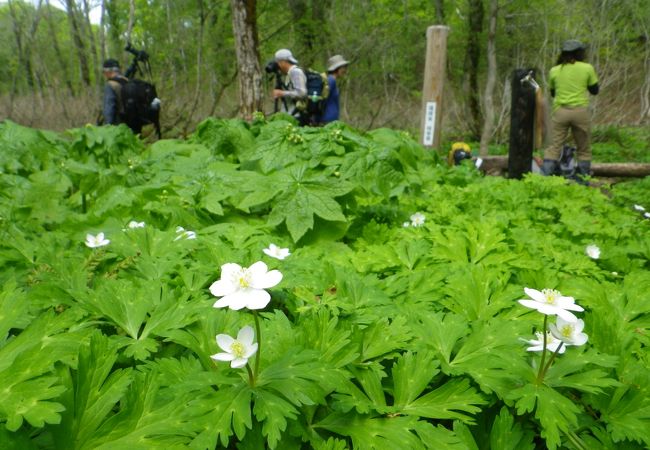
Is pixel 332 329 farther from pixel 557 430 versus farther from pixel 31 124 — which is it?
pixel 31 124

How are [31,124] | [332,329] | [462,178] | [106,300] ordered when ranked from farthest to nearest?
[31,124] < [462,178] < [106,300] < [332,329]

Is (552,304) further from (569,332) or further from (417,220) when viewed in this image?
(417,220)

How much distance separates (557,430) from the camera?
100cm

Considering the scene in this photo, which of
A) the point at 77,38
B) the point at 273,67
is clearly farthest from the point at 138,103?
the point at 77,38

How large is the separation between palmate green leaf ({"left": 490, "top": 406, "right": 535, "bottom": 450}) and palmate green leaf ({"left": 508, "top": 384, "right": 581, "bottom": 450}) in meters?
0.04

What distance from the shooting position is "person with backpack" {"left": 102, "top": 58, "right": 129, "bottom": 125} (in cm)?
629

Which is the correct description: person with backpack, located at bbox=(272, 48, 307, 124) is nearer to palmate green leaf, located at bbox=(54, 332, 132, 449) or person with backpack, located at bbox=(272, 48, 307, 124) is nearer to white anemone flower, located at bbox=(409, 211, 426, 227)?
white anemone flower, located at bbox=(409, 211, 426, 227)

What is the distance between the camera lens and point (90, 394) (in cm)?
94

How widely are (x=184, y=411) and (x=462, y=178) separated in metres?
3.41

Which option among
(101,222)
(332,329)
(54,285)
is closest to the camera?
(332,329)

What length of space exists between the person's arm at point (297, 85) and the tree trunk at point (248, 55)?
864 millimetres

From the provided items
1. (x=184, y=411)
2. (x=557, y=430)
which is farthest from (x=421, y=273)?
(x=184, y=411)

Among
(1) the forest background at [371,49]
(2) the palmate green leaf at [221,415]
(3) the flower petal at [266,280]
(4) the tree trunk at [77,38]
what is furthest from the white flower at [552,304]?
(4) the tree trunk at [77,38]

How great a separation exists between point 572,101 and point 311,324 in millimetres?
6669
